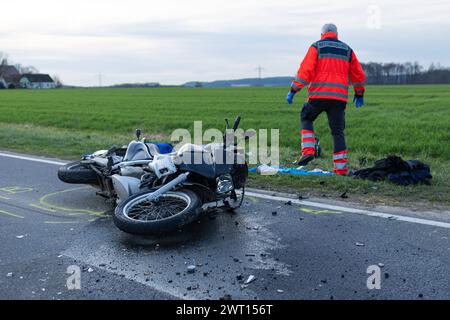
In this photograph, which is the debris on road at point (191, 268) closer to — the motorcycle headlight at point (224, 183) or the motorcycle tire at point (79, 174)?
the motorcycle headlight at point (224, 183)

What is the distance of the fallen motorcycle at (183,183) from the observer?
191 inches

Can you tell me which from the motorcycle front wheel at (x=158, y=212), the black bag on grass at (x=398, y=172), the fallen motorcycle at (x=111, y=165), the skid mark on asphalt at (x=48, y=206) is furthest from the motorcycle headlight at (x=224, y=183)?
the black bag on grass at (x=398, y=172)

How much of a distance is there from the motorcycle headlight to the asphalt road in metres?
0.38

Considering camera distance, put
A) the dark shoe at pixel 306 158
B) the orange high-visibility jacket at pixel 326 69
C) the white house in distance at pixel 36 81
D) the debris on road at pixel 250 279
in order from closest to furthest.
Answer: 1. the debris on road at pixel 250 279
2. the orange high-visibility jacket at pixel 326 69
3. the dark shoe at pixel 306 158
4. the white house in distance at pixel 36 81

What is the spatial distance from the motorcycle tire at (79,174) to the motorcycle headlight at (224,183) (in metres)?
1.95

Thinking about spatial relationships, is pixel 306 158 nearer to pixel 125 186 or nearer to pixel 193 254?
pixel 125 186

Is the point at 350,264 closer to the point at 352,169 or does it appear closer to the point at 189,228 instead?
the point at 189,228

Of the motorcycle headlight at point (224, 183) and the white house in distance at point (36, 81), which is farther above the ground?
the white house in distance at point (36, 81)

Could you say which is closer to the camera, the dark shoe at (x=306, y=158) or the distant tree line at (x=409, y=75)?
the dark shoe at (x=306, y=158)

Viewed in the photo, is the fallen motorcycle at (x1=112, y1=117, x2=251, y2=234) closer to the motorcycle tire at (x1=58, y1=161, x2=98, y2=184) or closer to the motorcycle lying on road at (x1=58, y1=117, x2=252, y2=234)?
the motorcycle lying on road at (x1=58, y1=117, x2=252, y2=234)

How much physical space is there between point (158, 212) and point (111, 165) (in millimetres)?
1227

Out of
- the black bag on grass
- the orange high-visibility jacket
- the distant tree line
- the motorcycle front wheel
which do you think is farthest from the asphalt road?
the distant tree line

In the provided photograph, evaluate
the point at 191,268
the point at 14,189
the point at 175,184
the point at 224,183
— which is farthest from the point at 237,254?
the point at 14,189
